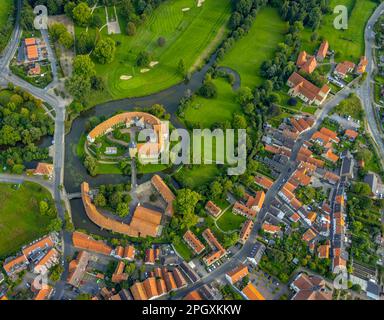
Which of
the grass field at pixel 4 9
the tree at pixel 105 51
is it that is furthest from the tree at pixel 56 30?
the grass field at pixel 4 9

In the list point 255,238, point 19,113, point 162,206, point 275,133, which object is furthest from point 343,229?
point 19,113

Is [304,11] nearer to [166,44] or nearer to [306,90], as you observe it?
[306,90]

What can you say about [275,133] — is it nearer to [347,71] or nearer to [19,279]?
[347,71]

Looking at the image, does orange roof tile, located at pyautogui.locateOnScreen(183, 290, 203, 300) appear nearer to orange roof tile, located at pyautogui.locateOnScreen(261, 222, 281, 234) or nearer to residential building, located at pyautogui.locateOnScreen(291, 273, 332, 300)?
residential building, located at pyautogui.locateOnScreen(291, 273, 332, 300)

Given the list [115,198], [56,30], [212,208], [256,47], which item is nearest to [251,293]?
[212,208]

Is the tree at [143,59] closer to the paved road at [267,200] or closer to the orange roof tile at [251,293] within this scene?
the paved road at [267,200]

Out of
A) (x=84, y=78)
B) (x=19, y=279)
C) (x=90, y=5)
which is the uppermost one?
(x=90, y=5)

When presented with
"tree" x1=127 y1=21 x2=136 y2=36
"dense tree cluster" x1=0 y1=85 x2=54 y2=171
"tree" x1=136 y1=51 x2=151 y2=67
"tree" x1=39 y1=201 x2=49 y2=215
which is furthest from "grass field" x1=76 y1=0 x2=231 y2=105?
"tree" x1=39 y1=201 x2=49 y2=215
